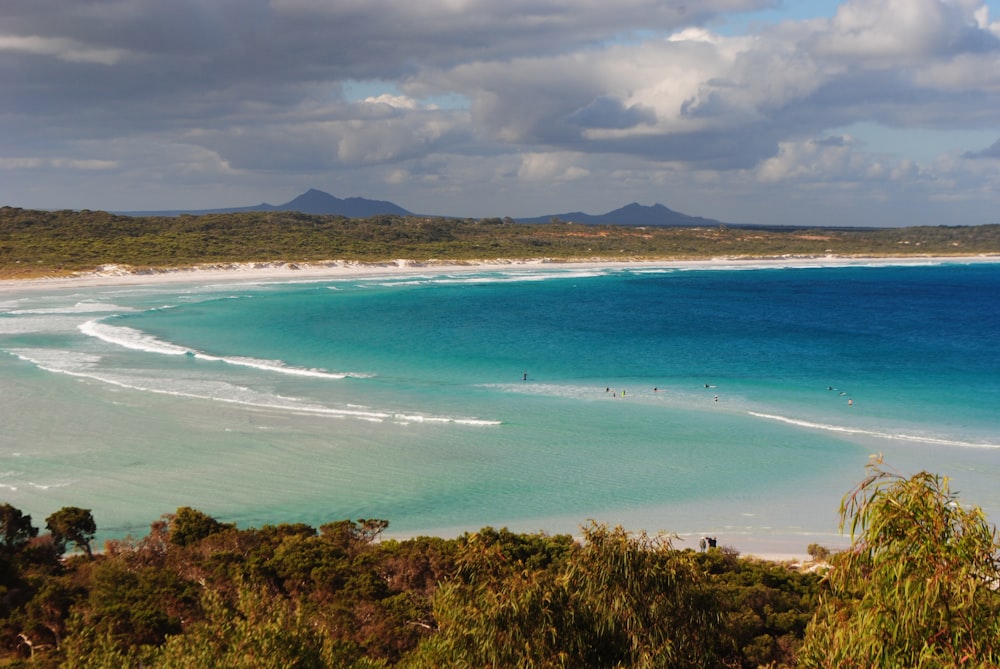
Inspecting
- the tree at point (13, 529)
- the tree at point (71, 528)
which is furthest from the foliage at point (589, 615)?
the tree at point (13, 529)

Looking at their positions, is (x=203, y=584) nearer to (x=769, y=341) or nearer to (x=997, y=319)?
(x=769, y=341)

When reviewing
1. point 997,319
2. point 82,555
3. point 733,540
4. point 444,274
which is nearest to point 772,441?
point 733,540

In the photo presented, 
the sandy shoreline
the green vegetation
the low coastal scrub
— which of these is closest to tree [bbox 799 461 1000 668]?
Answer: the low coastal scrub

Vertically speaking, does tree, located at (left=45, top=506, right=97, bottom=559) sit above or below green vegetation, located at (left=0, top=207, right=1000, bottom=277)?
below

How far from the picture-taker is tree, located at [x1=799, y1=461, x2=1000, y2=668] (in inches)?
274

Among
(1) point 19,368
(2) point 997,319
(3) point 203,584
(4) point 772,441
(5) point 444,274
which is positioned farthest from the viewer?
(5) point 444,274

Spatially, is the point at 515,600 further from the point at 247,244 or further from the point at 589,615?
the point at 247,244

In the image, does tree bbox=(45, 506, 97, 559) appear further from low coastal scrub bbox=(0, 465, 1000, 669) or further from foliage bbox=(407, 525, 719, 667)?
foliage bbox=(407, 525, 719, 667)

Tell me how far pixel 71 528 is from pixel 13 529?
1.57m

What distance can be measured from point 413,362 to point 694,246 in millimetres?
154642

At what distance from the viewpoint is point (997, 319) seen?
83.9m

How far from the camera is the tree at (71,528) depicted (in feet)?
67.3

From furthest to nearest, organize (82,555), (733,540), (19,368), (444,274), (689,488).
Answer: (444,274), (19,368), (689,488), (733,540), (82,555)

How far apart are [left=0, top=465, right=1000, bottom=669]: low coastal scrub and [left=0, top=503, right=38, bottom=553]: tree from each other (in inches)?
2.3
